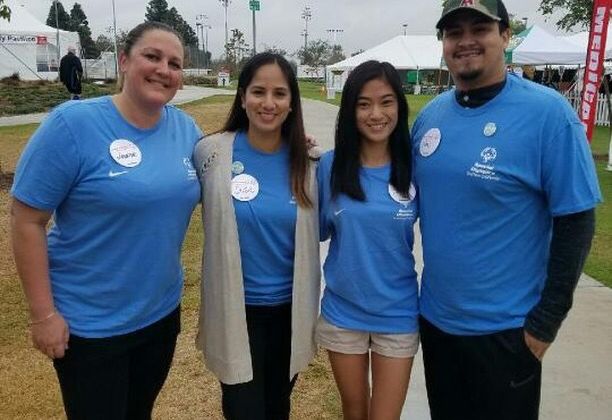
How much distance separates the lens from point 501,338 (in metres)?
2.22

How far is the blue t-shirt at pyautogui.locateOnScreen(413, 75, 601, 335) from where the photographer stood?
2.05m

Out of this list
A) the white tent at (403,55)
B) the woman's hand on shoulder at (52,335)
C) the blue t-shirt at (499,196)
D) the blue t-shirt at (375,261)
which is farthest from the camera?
the white tent at (403,55)

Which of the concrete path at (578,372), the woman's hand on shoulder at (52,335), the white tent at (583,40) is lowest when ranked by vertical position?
the concrete path at (578,372)

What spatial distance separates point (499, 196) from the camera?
6.97 feet

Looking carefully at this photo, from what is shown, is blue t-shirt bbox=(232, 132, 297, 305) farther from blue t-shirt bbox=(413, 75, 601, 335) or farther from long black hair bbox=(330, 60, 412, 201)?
blue t-shirt bbox=(413, 75, 601, 335)

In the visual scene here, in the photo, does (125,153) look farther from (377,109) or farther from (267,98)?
(377,109)

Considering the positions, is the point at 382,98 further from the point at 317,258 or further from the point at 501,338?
the point at 501,338

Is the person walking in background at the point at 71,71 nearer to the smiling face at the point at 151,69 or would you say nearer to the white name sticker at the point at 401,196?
the smiling face at the point at 151,69

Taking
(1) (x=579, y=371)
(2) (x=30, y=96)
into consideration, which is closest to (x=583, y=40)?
(1) (x=579, y=371)

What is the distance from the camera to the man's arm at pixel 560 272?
2066 millimetres

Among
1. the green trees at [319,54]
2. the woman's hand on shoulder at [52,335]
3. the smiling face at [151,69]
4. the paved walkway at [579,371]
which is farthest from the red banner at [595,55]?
the green trees at [319,54]

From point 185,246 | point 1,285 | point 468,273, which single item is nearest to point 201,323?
point 468,273

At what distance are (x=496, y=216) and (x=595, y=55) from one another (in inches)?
300

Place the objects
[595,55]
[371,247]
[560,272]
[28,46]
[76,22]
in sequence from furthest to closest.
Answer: [76,22] → [28,46] → [595,55] → [371,247] → [560,272]
